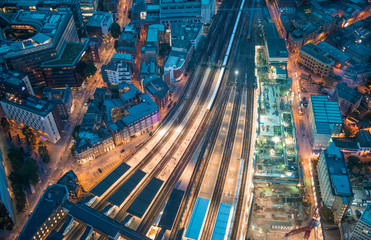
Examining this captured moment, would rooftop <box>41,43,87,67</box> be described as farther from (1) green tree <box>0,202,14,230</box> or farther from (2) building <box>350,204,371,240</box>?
(2) building <box>350,204,371,240</box>

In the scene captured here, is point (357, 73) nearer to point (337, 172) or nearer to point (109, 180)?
point (337, 172)

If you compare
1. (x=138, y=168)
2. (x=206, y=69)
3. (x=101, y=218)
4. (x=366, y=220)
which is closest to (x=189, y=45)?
(x=206, y=69)

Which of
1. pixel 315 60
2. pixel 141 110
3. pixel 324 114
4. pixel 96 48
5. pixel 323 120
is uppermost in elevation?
pixel 96 48

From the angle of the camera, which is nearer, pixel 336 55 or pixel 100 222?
pixel 100 222

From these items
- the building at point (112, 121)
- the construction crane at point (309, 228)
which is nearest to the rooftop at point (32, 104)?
the building at point (112, 121)

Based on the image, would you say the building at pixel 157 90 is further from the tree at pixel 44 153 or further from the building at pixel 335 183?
the building at pixel 335 183

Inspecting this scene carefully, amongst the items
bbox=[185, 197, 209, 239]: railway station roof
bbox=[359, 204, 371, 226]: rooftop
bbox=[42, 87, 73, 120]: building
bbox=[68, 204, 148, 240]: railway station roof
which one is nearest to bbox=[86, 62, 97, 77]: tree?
bbox=[42, 87, 73, 120]: building

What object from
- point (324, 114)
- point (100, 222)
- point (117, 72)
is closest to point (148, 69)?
point (117, 72)
